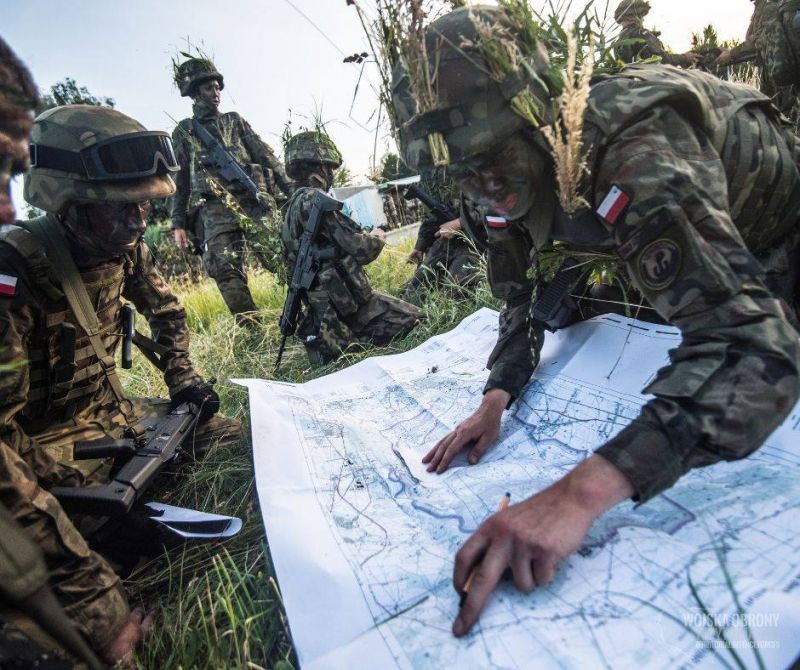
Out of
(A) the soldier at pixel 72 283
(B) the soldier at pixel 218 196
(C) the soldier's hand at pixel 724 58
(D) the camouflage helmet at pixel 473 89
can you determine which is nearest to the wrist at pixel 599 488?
(D) the camouflage helmet at pixel 473 89

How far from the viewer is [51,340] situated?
1799 mm

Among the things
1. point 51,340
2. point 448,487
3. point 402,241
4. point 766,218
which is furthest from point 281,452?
point 402,241

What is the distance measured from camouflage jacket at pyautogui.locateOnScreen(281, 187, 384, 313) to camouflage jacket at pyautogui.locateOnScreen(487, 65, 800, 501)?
238 cm

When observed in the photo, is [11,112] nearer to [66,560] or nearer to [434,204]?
[66,560]

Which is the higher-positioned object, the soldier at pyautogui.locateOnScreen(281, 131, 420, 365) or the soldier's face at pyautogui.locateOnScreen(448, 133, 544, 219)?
the soldier's face at pyautogui.locateOnScreen(448, 133, 544, 219)

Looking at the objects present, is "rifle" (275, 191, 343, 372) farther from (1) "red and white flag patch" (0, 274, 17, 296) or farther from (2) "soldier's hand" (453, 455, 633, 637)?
(2) "soldier's hand" (453, 455, 633, 637)

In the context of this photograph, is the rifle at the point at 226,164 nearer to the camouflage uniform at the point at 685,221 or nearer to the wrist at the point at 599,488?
the camouflage uniform at the point at 685,221

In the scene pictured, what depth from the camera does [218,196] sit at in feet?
15.4

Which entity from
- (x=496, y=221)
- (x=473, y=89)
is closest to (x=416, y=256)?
(x=496, y=221)

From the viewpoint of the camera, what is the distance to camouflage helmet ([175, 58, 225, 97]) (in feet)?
15.1

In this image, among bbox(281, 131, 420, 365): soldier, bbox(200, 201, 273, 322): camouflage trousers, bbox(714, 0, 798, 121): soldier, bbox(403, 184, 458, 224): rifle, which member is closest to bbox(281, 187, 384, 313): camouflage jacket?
bbox(281, 131, 420, 365): soldier

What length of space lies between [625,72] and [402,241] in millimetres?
6133

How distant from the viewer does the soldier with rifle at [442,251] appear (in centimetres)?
388

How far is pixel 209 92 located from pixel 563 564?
5289 mm
